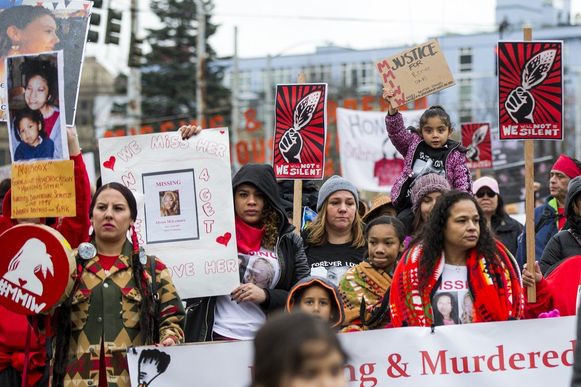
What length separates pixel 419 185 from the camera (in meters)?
7.79

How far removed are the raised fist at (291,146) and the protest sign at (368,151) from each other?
6629 millimetres

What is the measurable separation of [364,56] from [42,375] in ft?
281

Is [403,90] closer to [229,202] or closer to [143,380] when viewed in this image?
[229,202]

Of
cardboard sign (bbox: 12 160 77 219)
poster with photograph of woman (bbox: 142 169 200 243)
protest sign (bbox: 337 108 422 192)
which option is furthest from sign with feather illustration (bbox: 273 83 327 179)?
protest sign (bbox: 337 108 422 192)

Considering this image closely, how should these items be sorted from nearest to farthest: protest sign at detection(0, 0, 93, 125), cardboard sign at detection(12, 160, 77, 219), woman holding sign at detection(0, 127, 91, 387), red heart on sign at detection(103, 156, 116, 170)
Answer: cardboard sign at detection(12, 160, 77, 219), woman holding sign at detection(0, 127, 91, 387), red heart on sign at detection(103, 156, 116, 170), protest sign at detection(0, 0, 93, 125)

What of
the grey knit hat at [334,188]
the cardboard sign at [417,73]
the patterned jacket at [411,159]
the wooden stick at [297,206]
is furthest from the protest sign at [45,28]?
the cardboard sign at [417,73]

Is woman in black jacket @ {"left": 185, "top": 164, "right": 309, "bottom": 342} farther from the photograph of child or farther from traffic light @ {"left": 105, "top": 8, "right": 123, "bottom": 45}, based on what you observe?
traffic light @ {"left": 105, "top": 8, "right": 123, "bottom": 45}

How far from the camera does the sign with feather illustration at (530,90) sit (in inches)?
297

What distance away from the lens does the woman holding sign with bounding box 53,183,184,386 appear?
5953 mm

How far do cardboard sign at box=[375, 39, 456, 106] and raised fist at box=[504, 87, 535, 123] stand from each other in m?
1.11

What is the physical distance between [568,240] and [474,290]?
179cm

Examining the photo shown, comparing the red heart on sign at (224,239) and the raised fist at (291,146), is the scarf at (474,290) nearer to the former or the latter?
the red heart on sign at (224,239)

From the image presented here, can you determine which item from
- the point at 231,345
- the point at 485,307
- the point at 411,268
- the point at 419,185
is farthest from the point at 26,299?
the point at 419,185

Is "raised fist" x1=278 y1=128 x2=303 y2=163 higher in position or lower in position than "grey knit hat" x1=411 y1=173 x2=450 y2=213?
higher
